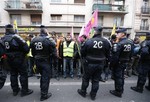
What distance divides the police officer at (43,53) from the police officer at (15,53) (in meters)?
0.36

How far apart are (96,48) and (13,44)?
7.65 ft

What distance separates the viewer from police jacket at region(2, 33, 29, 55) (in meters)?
3.70

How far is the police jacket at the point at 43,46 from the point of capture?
12.1 feet

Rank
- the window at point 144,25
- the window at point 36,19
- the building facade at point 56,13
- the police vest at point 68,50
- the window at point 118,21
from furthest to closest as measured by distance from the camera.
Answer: the window at point 144,25
the window at point 118,21
the window at point 36,19
the building facade at point 56,13
the police vest at point 68,50

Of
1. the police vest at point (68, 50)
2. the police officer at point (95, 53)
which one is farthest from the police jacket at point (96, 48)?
the police vest at point (68, 50)

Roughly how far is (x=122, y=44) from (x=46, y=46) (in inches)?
88.0

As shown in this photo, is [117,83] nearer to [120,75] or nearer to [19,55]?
[120,75]

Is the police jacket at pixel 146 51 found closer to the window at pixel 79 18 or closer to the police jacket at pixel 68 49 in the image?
the police jacket at pixel 68 49

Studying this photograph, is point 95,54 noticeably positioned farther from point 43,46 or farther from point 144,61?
point 144,61

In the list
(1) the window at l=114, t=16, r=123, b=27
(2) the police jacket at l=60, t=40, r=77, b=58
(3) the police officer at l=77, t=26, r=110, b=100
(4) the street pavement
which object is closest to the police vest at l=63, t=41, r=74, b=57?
(2) the police jacket at l=60, t=40, r=77, b=58

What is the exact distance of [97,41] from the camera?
364cm

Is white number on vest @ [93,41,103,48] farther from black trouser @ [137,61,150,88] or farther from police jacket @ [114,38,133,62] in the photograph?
black trouser @ [137,61,150,88]

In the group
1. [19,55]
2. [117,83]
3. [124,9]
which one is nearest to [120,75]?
[117,83]

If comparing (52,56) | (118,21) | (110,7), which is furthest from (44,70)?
(118,21)
